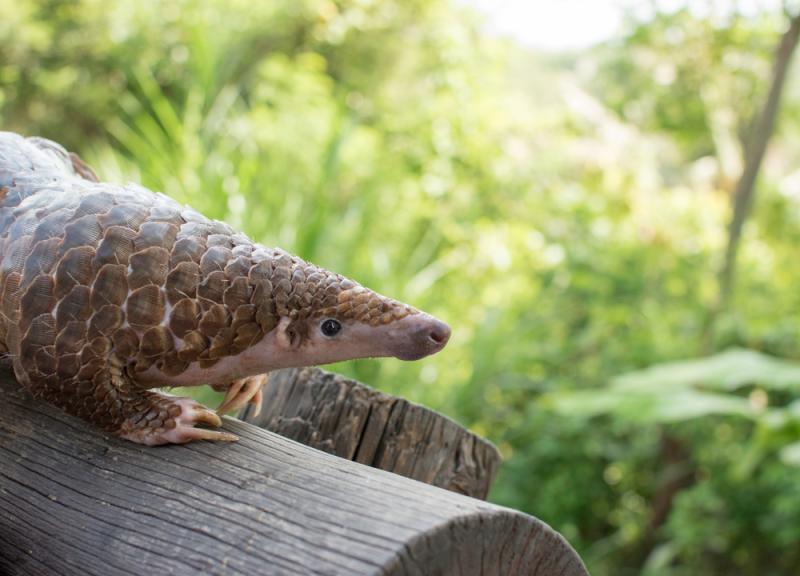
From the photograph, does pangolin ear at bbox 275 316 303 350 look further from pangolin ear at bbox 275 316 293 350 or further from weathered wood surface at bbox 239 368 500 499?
weathered wood surface at bbox 239 368 500 499

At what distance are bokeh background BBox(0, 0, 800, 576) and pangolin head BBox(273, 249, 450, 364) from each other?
1633 mm

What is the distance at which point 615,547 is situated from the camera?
4.94m

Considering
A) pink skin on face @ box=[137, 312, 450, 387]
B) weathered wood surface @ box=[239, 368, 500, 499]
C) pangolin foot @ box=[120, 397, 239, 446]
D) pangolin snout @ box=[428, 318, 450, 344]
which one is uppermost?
pangolin snout @ box=[428, 318, 450, 344]

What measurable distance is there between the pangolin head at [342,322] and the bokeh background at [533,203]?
1633 mm

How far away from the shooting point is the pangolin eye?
3.93 feet

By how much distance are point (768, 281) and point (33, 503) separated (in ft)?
17.7

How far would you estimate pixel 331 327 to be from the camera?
1.20 m

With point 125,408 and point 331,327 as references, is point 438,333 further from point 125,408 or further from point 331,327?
point 125,408

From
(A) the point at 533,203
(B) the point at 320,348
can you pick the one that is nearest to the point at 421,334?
(B) the point at 320,348

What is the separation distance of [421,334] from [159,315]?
343 millimetres

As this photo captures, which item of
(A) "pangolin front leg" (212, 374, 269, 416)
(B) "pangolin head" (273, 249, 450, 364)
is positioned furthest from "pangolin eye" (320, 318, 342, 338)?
(A) "pangolin front leg" (212, 374, 269, 416)

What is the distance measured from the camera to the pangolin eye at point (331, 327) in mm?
1198

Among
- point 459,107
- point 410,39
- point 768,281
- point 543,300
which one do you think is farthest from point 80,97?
point 768,281

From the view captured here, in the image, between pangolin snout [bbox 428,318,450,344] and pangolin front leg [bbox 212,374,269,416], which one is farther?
pangolin front leg [bbox 212,374,269,416]
